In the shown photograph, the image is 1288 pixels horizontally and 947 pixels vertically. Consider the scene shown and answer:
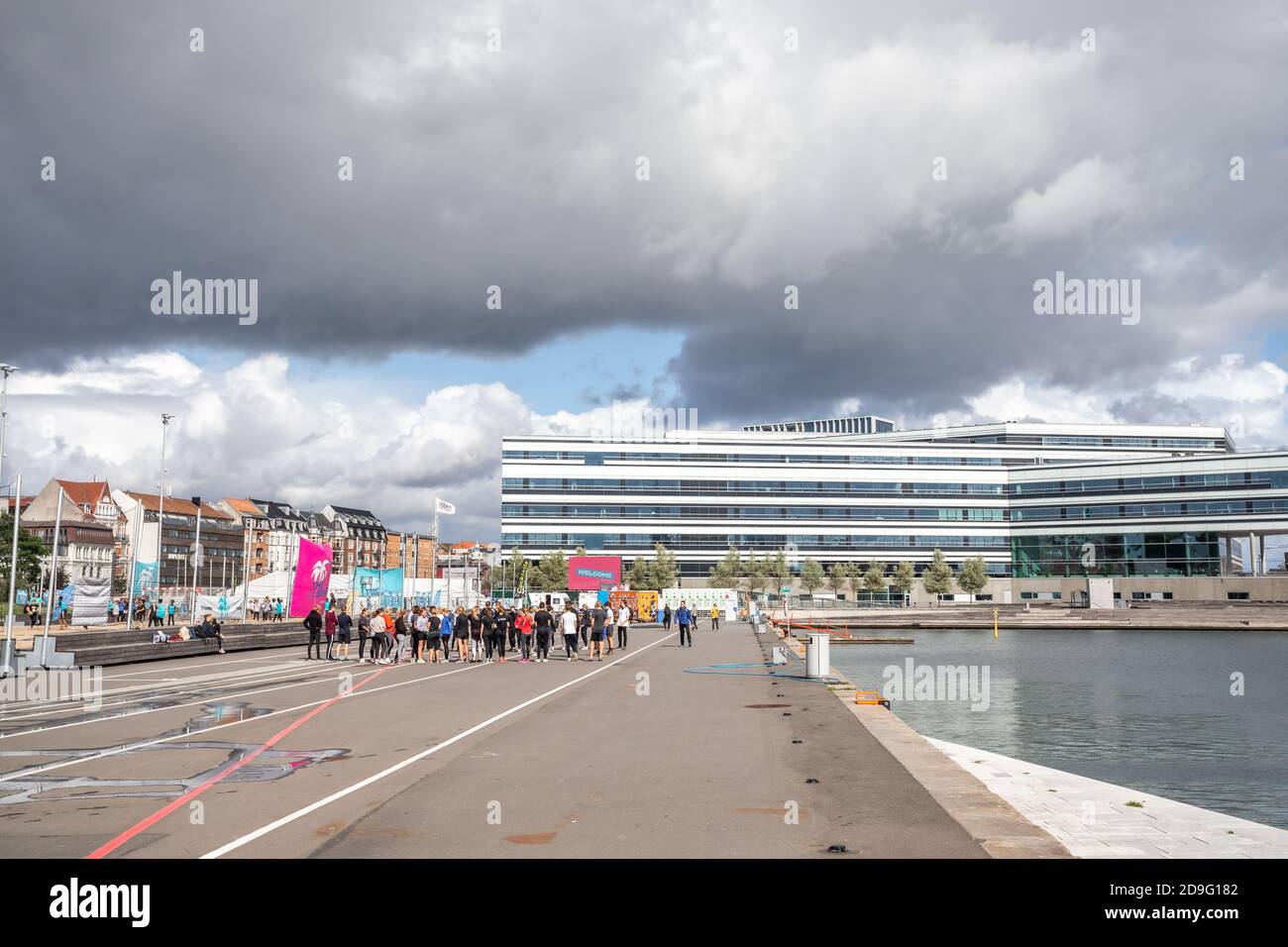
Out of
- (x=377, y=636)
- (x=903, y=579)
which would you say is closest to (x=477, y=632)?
(x=377, y=636)

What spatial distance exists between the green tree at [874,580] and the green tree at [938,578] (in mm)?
5001

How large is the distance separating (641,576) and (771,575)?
48.4 feet

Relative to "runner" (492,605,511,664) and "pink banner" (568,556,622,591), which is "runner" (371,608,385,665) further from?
"pink banner" (568,556,622,591)

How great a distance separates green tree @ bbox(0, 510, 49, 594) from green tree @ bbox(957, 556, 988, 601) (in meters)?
92.6

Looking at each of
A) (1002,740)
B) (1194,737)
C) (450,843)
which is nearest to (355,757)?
(450,843)

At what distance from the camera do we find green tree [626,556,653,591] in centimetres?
10706

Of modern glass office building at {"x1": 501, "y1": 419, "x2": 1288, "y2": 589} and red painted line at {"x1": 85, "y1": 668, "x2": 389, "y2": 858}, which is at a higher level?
modern glass office building at {"x1": 501, "y1": 419, "x2": 1288, "y2": 589}

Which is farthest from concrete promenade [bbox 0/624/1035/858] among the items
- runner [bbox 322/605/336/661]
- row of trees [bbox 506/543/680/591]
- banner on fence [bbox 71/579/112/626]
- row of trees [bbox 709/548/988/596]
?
row of trees [bbox 709/548/988/596]

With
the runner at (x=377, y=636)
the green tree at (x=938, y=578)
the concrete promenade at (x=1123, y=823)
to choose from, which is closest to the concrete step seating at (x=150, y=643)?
the runner at (x=377, y=636)

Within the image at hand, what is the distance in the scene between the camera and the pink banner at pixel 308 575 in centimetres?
3381

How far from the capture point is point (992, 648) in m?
61.0
